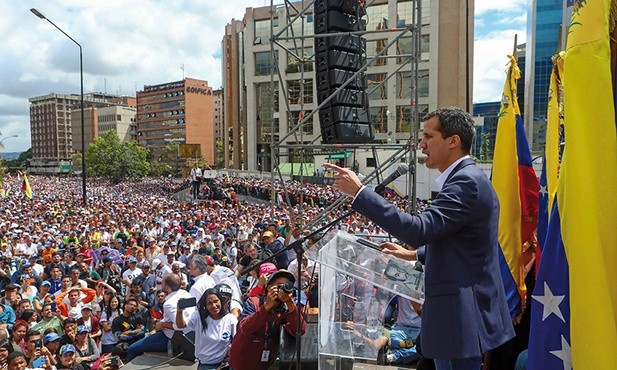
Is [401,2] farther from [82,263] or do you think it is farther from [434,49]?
[82,263]

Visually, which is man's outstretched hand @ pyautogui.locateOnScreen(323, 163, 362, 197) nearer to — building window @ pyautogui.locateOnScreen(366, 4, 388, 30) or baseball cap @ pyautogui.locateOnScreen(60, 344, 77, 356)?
baseball cap @ pyautogui.locateOnScreen(60, 344, 77, 356)

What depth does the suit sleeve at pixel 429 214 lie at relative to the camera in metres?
1.85

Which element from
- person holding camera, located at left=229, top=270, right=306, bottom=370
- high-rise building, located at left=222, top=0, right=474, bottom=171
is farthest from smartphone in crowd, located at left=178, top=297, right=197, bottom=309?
high-rise building, located at left=222, top=0, right=474, bottom=171

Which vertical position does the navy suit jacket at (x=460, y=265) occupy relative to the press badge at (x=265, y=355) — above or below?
above

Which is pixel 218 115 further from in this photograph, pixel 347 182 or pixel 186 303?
pixel 347 182

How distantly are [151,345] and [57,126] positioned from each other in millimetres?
162707

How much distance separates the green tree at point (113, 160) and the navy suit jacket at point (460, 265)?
248ft

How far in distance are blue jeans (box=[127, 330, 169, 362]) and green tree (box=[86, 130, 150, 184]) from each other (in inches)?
2827

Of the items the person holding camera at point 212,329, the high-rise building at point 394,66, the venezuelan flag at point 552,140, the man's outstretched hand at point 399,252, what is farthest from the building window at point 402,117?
the man's outstretched hand at point 399,252

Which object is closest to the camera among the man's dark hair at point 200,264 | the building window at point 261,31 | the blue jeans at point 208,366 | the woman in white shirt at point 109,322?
the blue jeans at point 208,366

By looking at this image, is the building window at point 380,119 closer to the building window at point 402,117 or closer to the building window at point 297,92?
the building window at point 402,117

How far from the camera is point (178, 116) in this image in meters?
115

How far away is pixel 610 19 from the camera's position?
59.1 inches

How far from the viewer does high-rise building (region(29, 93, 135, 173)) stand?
14362cm
